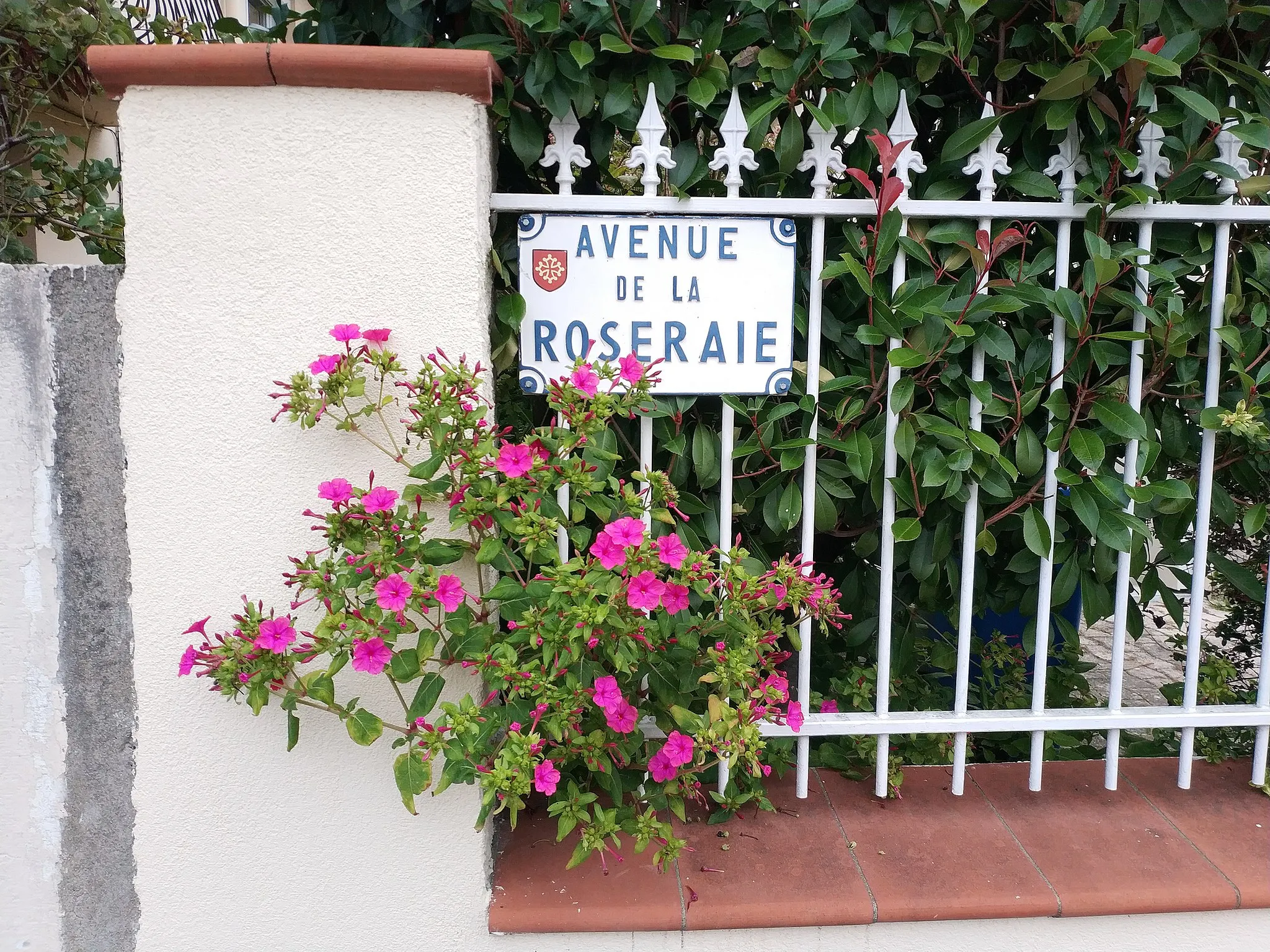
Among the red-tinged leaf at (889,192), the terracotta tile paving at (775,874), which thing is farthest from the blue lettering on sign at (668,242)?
the terracotta tile paving at (775,874)

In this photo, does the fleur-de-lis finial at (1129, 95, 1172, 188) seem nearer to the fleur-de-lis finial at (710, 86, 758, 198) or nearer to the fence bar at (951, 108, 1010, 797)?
the fence bar at (951, 108, 1010, 797)

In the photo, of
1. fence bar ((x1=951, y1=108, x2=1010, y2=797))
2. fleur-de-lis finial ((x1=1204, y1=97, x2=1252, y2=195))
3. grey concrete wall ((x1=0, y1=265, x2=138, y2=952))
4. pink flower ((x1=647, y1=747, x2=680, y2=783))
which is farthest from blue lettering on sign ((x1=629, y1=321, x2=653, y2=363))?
fleur-de-lis finial ((x1=1204, y1=97, x2=1252, y2=195))

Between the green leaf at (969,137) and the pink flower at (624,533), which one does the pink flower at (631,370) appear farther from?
the green leaf at (969,137)

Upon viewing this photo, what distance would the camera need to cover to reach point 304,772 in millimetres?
1782

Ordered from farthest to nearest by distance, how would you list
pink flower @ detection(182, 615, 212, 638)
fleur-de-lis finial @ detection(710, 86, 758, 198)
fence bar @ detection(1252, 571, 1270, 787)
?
fence bar @ detection(1252, 571, 1270, 787) → fleur-de-lis finial @ detection(710, 86, 758, 198) → pink flower @ detection(182, 615, 212, 638)

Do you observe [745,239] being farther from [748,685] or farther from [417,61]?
[748,685]

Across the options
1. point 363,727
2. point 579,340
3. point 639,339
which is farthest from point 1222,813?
point 363,727

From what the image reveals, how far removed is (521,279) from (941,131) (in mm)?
1076

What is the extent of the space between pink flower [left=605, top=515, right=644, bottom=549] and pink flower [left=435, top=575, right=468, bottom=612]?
0.29 m

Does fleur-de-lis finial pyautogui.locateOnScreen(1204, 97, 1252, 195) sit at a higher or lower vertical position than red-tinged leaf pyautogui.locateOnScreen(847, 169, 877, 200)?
higher

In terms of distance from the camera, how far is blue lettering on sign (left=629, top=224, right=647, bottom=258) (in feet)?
6.01

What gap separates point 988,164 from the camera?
6.23 feet

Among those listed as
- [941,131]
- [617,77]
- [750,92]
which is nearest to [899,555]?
[941,131]

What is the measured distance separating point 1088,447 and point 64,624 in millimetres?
2150
